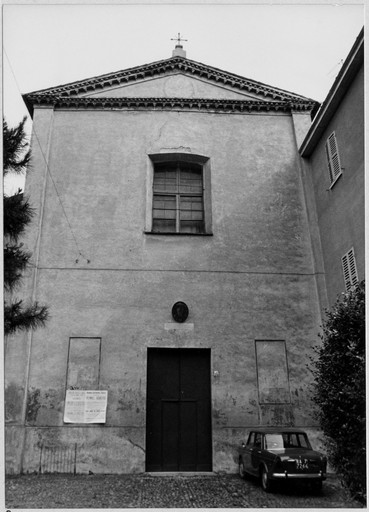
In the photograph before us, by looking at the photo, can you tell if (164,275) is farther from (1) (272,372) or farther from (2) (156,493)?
(2) (156,493)

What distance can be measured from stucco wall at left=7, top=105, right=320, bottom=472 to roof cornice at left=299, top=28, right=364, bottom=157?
87 centimetres

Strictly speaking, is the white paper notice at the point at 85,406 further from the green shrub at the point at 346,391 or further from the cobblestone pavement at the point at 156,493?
the green shrub at the point at 346,391

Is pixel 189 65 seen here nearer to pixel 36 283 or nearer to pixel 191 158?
pixel 191 158

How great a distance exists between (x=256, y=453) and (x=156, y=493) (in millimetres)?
2009

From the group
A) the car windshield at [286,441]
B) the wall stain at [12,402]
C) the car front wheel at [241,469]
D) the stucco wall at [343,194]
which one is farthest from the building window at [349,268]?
the wall stain at [12,402]

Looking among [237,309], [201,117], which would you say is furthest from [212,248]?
[201,117]

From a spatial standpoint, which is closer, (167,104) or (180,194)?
(180,194)

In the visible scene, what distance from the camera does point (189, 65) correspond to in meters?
14.4

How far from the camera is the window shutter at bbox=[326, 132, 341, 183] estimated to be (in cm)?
1116

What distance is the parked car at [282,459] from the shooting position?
317 inches

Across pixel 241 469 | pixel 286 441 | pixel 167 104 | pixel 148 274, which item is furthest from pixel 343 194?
pixel 241 469

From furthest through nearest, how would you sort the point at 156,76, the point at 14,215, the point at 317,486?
the point at 156,76, the point at 317,486, the point at 14,215

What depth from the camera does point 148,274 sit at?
1178 centimetres

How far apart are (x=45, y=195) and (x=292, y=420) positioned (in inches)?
328
